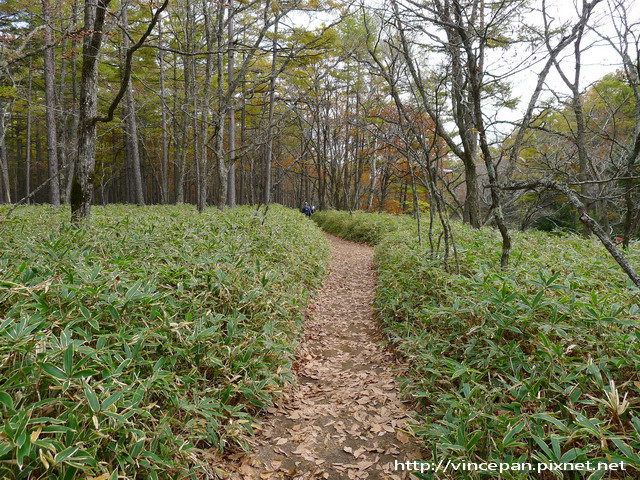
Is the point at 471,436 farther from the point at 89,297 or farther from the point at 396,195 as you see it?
the point at 396,195

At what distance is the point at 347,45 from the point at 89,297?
11.7 metres

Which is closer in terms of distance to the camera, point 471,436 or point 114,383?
point 114,383

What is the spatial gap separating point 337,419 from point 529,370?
1491 millimetres

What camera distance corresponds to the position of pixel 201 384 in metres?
2.45

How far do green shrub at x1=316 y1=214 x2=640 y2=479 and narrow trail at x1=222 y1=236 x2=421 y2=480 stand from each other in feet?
0.84

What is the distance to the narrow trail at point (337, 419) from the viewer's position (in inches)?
87.6

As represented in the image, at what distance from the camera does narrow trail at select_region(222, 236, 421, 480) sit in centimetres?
222

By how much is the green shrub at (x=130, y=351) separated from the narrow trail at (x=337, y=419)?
0.81ft

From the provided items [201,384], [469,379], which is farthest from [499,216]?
[201,384]

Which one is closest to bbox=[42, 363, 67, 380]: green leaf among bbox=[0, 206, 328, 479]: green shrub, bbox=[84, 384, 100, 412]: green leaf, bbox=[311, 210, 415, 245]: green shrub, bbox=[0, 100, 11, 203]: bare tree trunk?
bbox=[0, 206, 328, 479]: green shrub

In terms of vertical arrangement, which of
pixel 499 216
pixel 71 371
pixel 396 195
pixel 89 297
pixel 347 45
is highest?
pixel 347 45

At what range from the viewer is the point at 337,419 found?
272 centimetres

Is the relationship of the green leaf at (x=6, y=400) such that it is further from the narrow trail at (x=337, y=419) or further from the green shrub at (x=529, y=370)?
the green shrub at (x=529, y=370)

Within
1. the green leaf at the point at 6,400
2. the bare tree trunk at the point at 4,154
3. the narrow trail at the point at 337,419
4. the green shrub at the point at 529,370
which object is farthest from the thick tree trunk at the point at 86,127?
the green shrub at the point at 529,370
